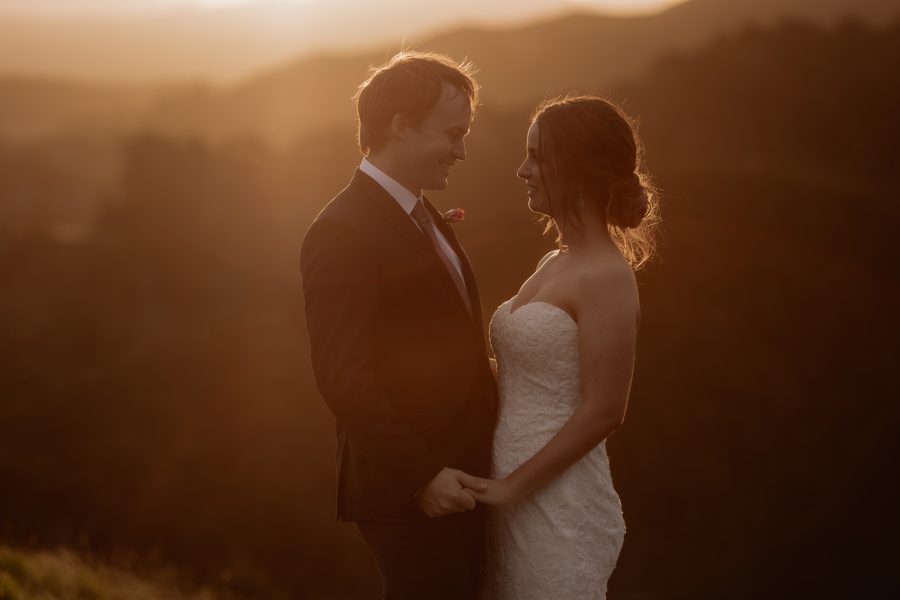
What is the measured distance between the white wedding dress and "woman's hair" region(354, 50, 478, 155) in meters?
0.72

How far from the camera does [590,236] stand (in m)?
2.92

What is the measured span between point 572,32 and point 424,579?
27.4 meters

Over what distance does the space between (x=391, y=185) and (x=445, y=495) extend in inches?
39.4

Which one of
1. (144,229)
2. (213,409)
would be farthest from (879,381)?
(144,229)

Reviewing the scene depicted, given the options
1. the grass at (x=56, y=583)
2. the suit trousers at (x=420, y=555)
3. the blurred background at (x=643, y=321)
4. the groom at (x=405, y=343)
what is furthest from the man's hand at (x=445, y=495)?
the blurred background at (x=643, y=321)

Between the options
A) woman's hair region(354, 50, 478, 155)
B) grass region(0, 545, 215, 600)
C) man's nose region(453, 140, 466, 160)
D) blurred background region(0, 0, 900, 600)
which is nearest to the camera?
woman's hair region(354, 50, 478, 155)

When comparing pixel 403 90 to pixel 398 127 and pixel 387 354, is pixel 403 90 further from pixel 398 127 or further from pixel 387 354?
pixel 387 354

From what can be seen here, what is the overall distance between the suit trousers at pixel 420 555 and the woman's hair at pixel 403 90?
3.98 ft

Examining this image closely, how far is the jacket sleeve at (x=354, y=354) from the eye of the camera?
2594 millimetres

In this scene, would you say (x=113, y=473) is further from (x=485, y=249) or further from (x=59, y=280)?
(x=485, y=249)

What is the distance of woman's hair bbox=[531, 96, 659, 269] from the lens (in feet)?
9.30

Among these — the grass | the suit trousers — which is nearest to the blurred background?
the grass

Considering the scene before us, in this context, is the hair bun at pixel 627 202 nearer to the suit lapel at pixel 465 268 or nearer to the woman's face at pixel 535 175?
the woman's face at pixel 535 175

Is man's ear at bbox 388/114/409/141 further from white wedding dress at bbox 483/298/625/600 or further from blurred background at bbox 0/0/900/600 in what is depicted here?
blurred background at bbox 0/0/900/600
